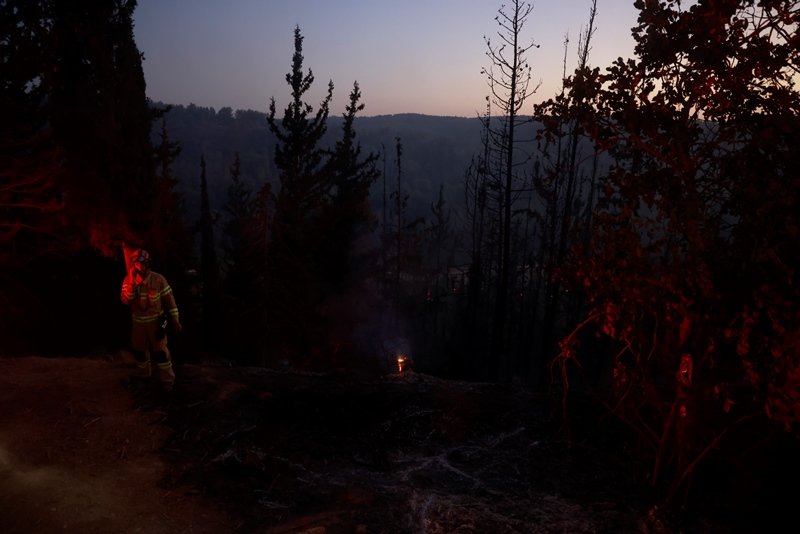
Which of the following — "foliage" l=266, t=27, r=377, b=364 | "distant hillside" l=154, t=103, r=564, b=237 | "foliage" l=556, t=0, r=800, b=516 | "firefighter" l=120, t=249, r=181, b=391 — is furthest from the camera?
"distant hillside" l=154, t=103, r=564, b=237

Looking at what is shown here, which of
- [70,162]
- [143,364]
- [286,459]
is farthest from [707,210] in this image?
[70,162]

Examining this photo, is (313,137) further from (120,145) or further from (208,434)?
(208,434)

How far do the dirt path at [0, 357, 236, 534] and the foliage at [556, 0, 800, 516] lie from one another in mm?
5386

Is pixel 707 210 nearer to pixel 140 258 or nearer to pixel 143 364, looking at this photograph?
pixel 140 258

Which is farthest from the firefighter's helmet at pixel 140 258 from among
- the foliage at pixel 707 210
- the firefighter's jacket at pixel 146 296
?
the foliage at pixel 707 210

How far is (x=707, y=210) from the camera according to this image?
18.6 feet

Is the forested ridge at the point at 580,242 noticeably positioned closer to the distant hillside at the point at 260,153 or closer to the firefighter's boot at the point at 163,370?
the firefighter's boot at the point at 163,370

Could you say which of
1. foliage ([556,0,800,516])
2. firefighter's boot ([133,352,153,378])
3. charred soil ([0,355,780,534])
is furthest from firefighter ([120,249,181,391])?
foliage ([556,0,800,516])

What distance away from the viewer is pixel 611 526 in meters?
6.52

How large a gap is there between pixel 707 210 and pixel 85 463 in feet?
27.8

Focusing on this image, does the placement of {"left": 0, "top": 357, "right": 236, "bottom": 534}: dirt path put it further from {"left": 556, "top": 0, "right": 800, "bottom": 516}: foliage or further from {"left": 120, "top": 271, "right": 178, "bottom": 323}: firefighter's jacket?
{"left": 556, "top": 0, "right": 800, "bottom": 516}: foliage

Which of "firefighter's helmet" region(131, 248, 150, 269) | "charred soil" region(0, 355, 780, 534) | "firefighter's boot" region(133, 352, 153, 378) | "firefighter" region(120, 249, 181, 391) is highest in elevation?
"firefighter's helmet" region(131, 248, 150, 269)

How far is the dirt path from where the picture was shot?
19.2 feet

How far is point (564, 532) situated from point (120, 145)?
14.7 metres
